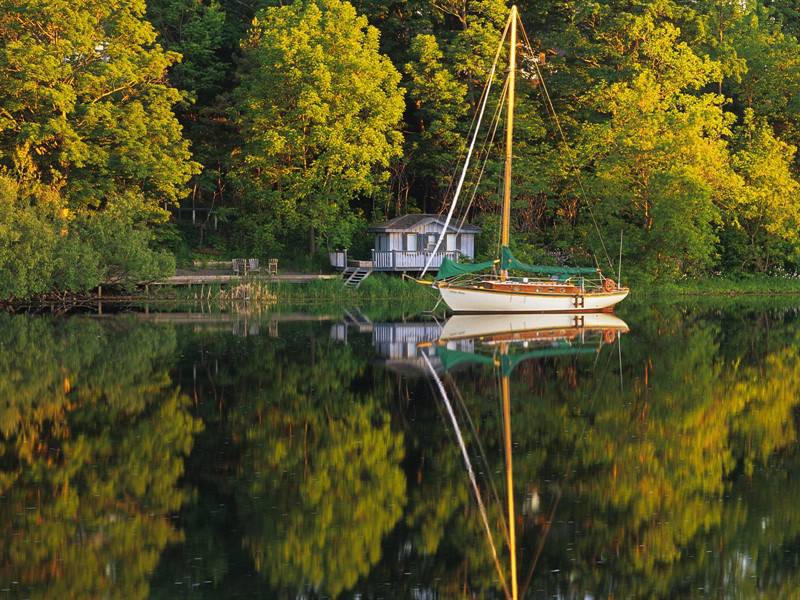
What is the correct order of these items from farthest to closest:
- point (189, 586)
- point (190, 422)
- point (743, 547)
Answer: point (190, 422), point (743, 547), point (189, 586)

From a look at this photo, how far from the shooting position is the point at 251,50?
6175cm

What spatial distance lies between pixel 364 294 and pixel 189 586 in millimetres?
45529

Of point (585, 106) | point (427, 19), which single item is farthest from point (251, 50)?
point (585, 106)

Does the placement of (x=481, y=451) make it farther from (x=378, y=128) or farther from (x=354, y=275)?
(x=378, y=128)

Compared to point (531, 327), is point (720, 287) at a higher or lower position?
higher

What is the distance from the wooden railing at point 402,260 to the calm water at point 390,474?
2799 centimetres

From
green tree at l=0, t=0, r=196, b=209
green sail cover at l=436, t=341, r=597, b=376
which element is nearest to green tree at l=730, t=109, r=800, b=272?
green tree at l=0, t=0, r=196, b=209

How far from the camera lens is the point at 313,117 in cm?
5806

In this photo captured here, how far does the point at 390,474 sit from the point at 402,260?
43.7m

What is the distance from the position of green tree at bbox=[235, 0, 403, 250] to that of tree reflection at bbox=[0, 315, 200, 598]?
2901 cm

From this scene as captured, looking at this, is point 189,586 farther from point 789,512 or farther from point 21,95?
point 21,95

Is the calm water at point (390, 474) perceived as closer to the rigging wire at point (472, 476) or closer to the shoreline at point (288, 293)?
the rigging wire at point (472, 476)

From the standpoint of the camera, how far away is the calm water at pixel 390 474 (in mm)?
12672

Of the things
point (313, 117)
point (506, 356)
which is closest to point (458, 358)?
point (506, 356)
